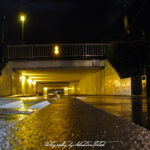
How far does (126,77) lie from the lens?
17.5 metres

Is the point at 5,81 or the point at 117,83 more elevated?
the point at 5,81

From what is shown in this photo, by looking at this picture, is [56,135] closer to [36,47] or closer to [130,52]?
[130,52]

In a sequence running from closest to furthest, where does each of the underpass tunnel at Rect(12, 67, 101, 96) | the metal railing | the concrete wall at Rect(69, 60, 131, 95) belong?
the concrete wall at Rect(69, 60, 131, 95)
the metal railing
the underpass tunnel at Rect(12, 67, 101, 96)

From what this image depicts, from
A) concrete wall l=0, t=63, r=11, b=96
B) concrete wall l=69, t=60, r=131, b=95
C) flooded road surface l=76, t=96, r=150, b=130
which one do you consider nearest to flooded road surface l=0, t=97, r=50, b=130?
flooded road surface l=76, t=96, r=150, b=130

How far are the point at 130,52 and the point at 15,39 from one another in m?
12.7

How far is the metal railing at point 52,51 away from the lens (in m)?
22.6

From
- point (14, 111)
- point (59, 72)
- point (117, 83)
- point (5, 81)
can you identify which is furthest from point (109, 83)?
point (14, 111)

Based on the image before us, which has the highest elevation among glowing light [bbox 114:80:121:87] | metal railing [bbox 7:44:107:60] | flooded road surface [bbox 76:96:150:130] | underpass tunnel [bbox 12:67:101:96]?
metal railing [bbox 7:44:107:60]

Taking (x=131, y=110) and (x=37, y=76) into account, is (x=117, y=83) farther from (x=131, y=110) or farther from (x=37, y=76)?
(x=37, y=76)

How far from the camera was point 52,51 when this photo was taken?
2277 cm

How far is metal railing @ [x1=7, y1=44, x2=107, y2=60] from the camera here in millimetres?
22594

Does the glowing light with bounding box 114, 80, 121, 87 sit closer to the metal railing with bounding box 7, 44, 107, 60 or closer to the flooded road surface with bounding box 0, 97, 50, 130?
the metal railing with bounding box 7, 44, 107, 60

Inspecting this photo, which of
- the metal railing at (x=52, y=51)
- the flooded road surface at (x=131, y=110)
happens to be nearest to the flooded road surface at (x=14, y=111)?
the flooded road surface at (x=131, y=110)

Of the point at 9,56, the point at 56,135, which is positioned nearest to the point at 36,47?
the point at 9,56
